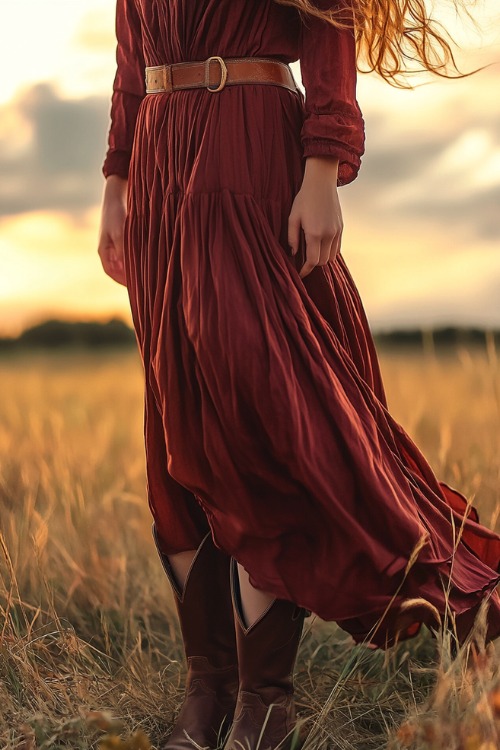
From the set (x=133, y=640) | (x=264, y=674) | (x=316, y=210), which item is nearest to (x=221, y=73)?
(x=316, y=210)

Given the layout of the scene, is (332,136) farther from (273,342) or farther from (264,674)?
(264,674)

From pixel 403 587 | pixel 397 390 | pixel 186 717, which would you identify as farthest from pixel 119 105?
pixel 397 390

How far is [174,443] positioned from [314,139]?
2.08 ft

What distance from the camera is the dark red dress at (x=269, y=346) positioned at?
172cm

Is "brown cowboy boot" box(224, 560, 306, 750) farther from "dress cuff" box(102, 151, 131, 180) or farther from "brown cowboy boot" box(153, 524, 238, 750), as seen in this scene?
"dress cuff" box(102, 151, 131, 180)

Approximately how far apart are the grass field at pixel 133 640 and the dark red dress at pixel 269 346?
261 millimetres

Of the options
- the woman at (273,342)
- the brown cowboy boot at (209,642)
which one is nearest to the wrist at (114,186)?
the woman at (273,342)

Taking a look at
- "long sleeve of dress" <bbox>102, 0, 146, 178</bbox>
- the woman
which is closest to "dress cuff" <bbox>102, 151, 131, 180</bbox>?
"long sleeve of dress" <bbox>102, 0, 146, 178</bbox>

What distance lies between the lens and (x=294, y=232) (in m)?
1.80

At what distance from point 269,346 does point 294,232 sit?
241 millimetres

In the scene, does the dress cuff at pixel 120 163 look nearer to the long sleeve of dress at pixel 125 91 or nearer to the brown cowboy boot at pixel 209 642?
the long sleeve of dress at pixel 125 91

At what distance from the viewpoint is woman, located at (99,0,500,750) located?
5.68ft

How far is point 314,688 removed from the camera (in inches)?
92.4

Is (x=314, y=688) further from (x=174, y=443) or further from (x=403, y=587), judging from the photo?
(x=174, y=443)
